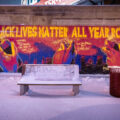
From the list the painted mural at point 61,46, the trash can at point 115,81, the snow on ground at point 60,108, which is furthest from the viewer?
the painted mural at point 61,46

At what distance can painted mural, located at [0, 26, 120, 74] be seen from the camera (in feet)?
25.0

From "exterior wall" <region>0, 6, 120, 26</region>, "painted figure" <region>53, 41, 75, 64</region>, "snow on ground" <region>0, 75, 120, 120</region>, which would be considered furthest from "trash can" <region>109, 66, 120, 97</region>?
"exterior wall" <region>0, 6, 120, 26</region>

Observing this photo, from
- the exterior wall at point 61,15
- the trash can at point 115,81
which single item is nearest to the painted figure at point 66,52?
the exterior wall at point 61,15

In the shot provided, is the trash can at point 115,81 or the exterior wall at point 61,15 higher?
the exterior wall at point 61,15

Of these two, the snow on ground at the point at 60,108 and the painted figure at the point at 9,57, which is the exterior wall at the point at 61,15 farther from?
the snow on ground at the point at 60,108

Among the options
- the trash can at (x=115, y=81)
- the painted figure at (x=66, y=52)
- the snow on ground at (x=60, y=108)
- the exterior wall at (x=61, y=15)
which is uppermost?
the exterior wall at (x=61, y=15)

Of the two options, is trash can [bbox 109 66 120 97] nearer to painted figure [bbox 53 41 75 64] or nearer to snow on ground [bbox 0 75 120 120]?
snow on ground [bbox 0 75 120 120]

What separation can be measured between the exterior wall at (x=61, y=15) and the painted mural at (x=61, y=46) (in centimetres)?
26

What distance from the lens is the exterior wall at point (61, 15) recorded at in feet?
24.6

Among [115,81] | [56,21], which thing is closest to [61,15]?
[56,21]

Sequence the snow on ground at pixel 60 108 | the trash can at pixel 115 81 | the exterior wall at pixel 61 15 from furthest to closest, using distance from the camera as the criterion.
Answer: the exterior wall at pixel 61 15 → the trash can at pixel 115 81 → the snow on ground at pixel 60 108

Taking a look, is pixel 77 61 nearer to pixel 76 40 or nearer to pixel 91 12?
pixel 76 40

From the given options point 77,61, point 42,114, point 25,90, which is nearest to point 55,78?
point 25,90

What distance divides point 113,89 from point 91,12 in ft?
15.0
